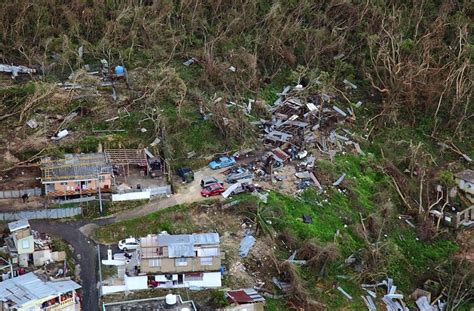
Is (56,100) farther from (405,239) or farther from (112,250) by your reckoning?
(405,239)

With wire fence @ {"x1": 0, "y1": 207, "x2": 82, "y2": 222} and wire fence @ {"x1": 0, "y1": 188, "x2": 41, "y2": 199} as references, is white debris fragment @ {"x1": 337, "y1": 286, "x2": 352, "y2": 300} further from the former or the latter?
wire fence @ {"x1": 0, "y1": 188, "x2": 41, "y2": 199}

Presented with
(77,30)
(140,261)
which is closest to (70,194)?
(140,261)

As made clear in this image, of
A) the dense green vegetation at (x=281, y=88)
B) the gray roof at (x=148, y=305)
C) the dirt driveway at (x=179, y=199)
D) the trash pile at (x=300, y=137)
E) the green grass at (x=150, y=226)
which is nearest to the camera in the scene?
the gray roof at (x=148, y=305)

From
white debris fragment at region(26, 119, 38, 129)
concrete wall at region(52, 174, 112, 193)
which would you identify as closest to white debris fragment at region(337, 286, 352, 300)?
concrete wall at region(52, 174, 112, 193)

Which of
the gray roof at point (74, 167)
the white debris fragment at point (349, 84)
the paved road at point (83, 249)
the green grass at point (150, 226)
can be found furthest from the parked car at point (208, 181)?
the white debris fragment at point (349, 84)

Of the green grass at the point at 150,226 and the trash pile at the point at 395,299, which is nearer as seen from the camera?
the trash pile at the point at 395,299

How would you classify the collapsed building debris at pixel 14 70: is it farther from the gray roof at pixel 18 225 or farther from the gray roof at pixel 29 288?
the gray roof at pixel 29 288
